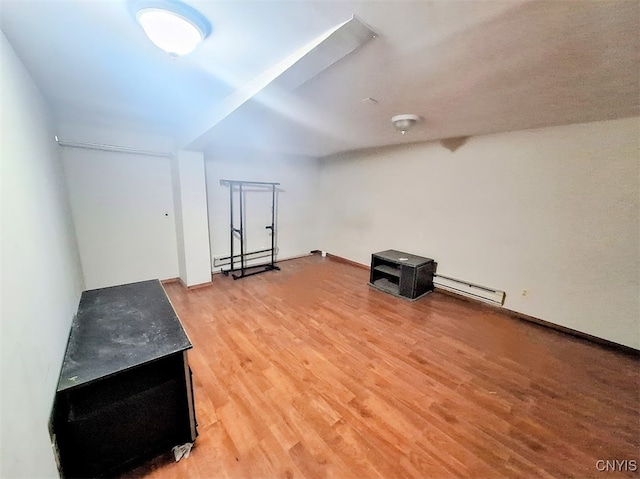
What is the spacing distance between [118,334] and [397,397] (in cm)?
181

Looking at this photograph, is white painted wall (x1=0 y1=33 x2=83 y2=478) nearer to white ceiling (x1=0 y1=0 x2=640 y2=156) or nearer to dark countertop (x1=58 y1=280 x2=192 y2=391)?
dark countertop (x1=58 y1=280 x2=192 y2=391)

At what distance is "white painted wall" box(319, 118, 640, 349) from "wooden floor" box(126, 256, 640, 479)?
461mm

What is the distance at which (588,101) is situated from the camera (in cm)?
179

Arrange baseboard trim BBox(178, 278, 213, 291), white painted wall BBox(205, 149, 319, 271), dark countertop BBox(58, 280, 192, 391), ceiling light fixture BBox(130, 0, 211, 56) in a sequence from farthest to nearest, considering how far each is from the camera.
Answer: white painted wall BBox(205, 149, 319, 271) → baseboard trim BBox(178, 278, 213, 291) → dark countertop BBox(58, 280, 192, 391) → ceiling light fixture BBox(130, 0, 211, 56)

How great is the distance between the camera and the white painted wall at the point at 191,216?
311cm

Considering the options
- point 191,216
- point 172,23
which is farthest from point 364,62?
point 191,216

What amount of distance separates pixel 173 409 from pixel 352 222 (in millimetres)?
3843

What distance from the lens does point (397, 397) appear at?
5.53ft

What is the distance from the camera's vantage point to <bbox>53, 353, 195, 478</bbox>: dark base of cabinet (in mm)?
1029

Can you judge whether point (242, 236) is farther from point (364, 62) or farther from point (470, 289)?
point (470, 289)

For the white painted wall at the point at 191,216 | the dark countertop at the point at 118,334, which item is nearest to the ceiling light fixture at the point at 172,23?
the dark countertop at the point at 118,334

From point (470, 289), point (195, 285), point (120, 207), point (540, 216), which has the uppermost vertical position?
point (540, 216)

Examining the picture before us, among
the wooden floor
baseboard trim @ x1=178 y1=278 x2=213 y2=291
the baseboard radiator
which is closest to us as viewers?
the wooden floor

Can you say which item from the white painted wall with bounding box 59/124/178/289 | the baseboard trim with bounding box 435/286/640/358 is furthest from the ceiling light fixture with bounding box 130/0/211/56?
the baseboard trim with bounding box 435/286/640/358
